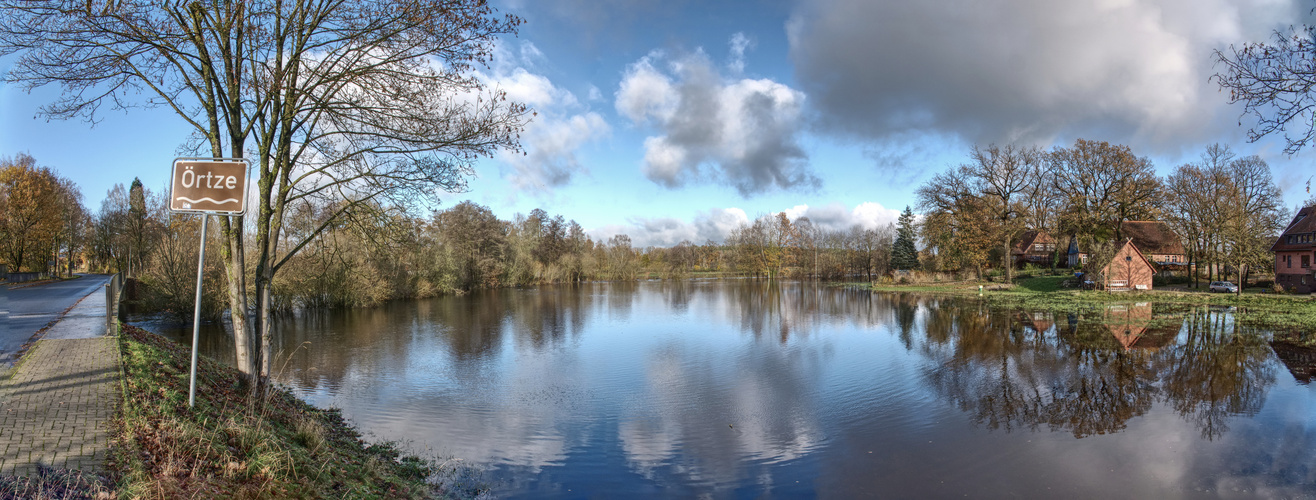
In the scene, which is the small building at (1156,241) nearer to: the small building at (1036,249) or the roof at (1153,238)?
the roof at (1153,238)

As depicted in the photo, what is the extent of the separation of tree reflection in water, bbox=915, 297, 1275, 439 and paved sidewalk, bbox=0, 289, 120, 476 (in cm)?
1031

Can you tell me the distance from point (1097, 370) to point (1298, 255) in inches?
1174

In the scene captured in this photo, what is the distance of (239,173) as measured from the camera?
204 inches

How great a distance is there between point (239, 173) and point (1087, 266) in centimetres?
3898

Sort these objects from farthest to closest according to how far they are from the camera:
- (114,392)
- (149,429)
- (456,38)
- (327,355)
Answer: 1. (327,355)
2. (456,38)
3. (114,392)
4. (149,429)

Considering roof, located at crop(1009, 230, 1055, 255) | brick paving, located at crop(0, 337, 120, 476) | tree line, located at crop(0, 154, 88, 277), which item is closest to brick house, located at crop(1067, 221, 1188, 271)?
roof, located at crop(1009, 230, 1055, 255)

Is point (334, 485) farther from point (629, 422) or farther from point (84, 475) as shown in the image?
point (629, 422)

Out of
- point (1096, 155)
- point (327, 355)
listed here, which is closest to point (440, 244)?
point (327, 355)

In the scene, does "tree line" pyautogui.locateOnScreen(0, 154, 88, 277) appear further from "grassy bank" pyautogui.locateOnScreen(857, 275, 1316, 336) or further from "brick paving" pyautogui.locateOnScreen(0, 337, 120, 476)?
"grassy bank" pyautogui.locateOnScreen(857, 275, 1316, 336)

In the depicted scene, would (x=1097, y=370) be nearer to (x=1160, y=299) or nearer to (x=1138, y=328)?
(x=1138, y=328)

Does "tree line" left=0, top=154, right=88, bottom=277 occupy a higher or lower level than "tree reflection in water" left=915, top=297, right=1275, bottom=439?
higher

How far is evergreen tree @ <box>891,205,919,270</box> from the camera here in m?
49.9

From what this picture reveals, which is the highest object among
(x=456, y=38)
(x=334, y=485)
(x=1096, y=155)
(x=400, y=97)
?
(x=1096, y=155)

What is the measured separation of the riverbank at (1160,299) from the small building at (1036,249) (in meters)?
14.3
